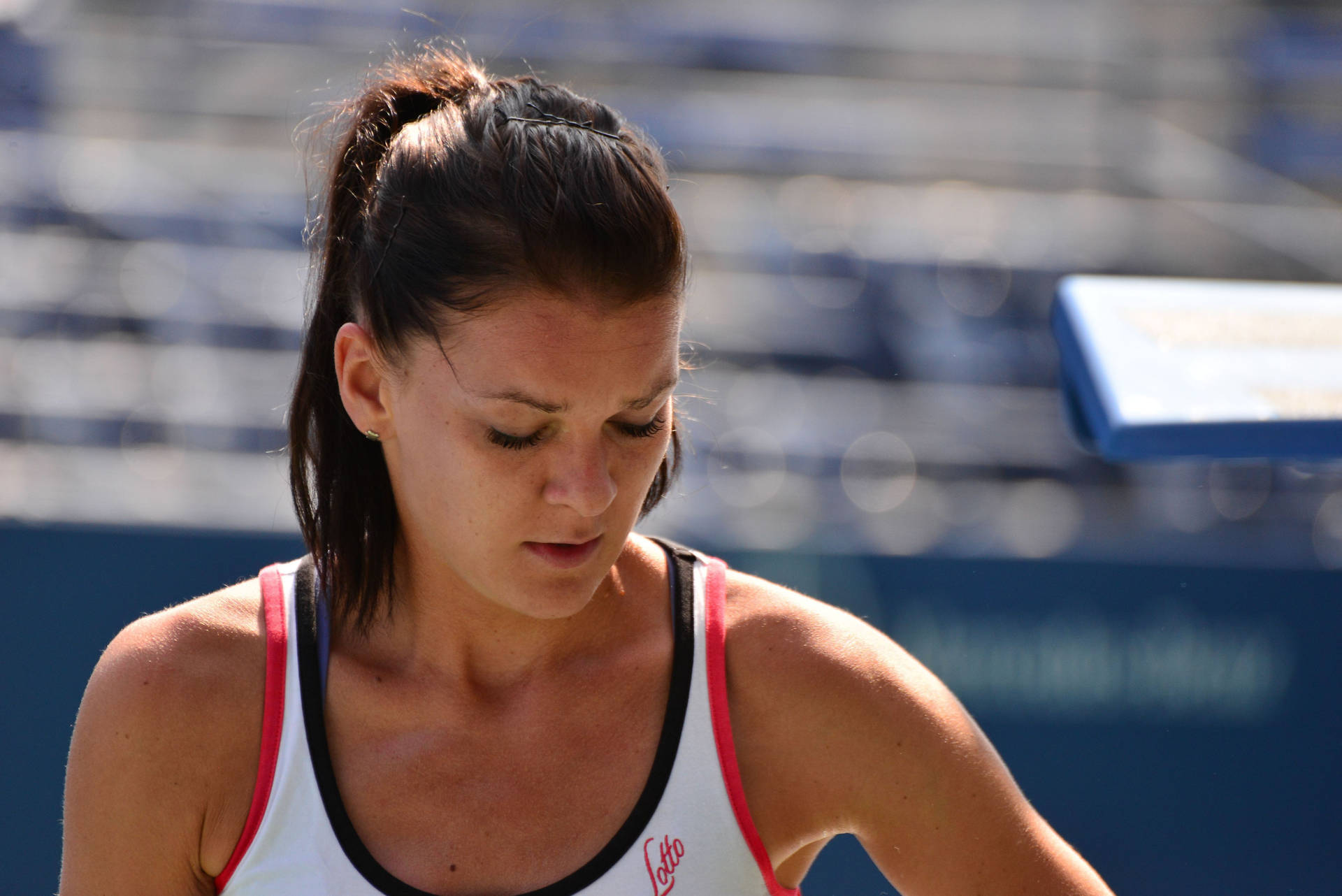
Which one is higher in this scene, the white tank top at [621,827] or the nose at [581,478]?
the nose at [581,478]

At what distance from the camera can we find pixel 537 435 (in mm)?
1031

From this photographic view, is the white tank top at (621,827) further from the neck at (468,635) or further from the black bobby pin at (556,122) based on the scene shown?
the black bobby pin at (556,122)

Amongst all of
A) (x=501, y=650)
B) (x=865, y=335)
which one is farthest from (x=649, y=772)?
(x=865, y=335)

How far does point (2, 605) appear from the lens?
259cm

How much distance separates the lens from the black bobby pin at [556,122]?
3.51ft

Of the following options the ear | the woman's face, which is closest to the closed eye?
the woman's face

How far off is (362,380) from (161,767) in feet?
1.24

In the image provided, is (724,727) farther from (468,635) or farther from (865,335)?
(865,335)

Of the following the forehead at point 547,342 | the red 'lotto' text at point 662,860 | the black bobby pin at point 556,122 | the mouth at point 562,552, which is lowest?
the red 'lotto' text at point 662,860

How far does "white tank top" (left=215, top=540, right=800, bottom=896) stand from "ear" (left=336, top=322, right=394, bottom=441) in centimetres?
20

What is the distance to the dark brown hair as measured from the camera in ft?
3.33

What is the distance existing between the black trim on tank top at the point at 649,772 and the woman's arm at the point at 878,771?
0.16 feet

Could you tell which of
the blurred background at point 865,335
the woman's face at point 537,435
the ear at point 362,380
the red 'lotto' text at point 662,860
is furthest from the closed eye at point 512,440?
the blurred background at point 865,335

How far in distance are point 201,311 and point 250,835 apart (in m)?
2.64
